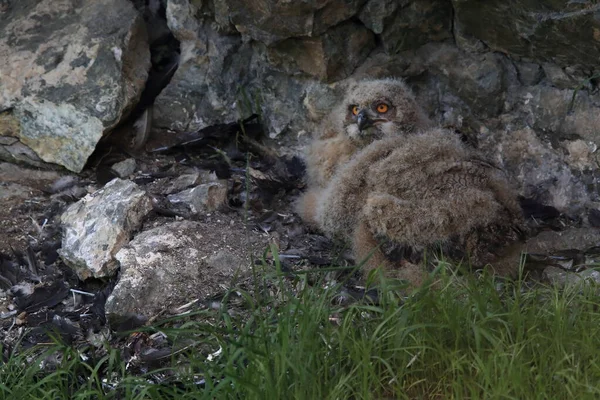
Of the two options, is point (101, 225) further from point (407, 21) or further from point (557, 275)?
point (557, 275)

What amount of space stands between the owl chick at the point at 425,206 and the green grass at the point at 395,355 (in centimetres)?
48

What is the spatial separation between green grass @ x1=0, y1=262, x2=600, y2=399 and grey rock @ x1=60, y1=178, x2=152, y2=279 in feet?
3.21

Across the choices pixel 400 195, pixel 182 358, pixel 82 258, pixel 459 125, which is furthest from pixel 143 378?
pixel 459 125

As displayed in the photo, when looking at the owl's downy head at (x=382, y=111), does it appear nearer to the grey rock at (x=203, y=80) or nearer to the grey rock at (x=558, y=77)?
the grey rock at (x=558, y=77)

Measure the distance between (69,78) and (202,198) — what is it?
52.3 inches

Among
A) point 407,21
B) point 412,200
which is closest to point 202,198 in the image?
point 412,200

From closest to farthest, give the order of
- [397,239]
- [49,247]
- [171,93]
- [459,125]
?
[397,239]
[49,247]
[459,125]
[171,93]

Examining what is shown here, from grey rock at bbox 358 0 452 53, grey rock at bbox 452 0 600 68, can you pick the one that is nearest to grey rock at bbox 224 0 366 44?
grey rock at bbox 358 0 452 53

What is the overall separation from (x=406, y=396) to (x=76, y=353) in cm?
148

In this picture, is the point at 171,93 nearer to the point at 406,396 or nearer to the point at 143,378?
the point at 143,378

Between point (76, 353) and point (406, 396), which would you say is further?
point (76, 353)

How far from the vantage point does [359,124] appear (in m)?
4.96

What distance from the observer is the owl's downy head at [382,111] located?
4953 mm

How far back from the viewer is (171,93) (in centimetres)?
600
